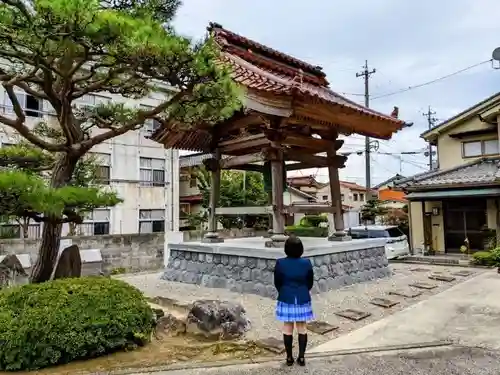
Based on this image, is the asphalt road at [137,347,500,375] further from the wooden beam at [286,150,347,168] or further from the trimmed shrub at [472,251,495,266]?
the trimmed shrub at [472,251,495,266]

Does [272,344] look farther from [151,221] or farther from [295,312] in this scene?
[151,221]

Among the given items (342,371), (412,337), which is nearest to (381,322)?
(412,337)

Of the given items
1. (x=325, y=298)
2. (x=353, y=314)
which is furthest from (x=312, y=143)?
(x=353, y=314)

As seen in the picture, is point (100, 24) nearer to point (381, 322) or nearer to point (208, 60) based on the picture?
point (208, 60)

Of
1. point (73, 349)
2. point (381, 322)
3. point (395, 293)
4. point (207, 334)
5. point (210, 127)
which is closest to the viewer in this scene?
point (73, 349)

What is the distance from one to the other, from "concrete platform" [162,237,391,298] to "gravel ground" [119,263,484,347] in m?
0.21

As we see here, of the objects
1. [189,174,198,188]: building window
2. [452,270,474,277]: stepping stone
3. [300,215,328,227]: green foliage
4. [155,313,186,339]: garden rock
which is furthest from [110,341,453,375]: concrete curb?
[189,174,198,188]: building window

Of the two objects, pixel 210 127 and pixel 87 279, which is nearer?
pixel 87 279

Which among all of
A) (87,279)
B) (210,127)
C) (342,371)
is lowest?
(342,371)

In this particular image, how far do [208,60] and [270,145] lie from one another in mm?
3403

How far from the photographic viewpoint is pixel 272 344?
445 cm

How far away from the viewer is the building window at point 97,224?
18203 millimetres

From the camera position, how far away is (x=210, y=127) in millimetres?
8906

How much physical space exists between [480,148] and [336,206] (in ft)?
33.7
